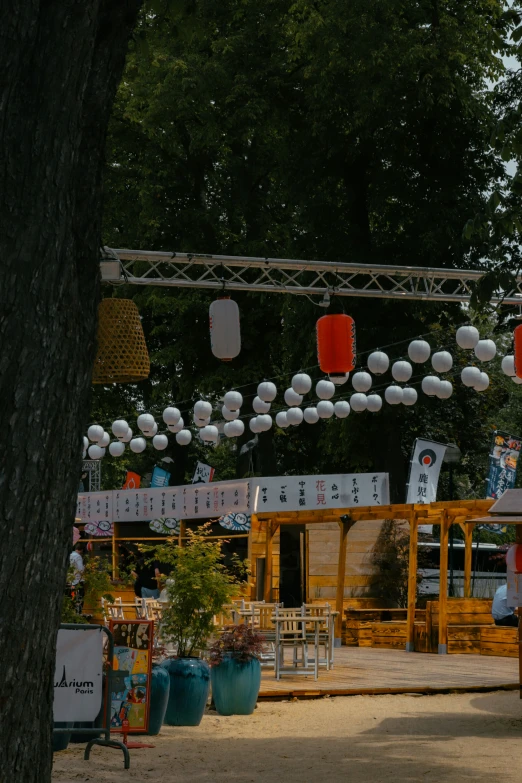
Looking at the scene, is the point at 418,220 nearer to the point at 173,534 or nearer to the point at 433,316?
the point at 433,316

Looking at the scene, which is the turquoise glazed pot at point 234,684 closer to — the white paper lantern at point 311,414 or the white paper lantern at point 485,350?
the white paper lantern at point 485,350

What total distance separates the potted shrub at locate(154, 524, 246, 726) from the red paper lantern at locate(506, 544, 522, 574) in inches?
89.8

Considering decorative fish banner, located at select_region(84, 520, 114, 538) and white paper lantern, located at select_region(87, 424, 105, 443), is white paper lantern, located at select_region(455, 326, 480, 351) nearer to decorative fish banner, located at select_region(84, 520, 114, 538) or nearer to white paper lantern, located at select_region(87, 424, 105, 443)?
white paper lantern, located at select_region(87, 424, 105, 443)

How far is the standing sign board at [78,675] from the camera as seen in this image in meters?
7.04

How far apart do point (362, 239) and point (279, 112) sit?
11.3ft

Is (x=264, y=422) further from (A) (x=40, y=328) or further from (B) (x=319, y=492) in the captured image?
(A) (x=40, y=328)

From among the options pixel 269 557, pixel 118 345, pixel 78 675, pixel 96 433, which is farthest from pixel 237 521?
pixel 118 345

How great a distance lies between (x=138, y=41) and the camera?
643cm

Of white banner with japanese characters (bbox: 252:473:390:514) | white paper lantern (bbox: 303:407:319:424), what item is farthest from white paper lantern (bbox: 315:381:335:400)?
white banner with japanese characters (bbox: 252:473:390:514)

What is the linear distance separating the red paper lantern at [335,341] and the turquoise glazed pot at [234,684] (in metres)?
3.53

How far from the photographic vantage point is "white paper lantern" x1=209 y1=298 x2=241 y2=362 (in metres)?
11.9

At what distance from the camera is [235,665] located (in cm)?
961

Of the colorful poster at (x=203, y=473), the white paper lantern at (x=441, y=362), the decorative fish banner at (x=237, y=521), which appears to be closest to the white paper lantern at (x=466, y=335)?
the white paper lantern at (x=441, y=362)

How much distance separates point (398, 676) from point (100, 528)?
11.8m
